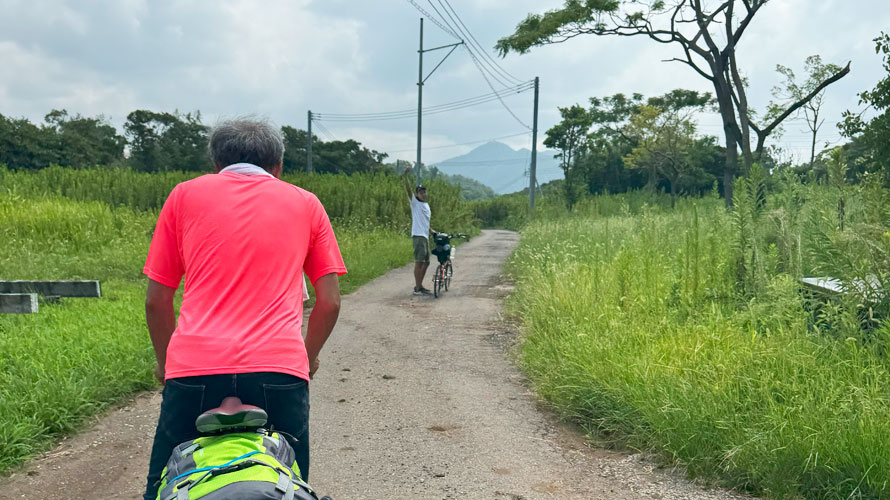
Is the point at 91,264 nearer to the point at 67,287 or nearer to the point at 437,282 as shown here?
the point at 437,282

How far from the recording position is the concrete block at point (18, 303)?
231 inches

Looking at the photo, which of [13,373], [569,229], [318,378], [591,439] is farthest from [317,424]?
[569,229]

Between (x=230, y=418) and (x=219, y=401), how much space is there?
0.21m

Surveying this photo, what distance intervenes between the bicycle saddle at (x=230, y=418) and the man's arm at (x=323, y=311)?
17.1 inches

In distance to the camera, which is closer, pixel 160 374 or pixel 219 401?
pixel 219 401

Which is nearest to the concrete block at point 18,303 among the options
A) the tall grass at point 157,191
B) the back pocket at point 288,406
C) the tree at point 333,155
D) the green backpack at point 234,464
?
the back pocket at point 288,406

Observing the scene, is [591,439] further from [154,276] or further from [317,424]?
[154,276]

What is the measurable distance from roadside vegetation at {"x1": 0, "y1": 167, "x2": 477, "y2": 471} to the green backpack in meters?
3.13

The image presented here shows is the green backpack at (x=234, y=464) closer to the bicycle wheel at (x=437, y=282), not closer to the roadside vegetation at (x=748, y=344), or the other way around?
the roadside vegetation at (x=748, y=344)

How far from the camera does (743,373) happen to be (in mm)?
4953

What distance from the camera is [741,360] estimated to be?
5184mm

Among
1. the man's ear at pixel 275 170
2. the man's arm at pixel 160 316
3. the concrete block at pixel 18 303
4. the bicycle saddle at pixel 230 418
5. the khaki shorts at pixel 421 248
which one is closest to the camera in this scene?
the bicycle saddle at pixel 230 418

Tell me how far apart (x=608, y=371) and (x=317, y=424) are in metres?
2.24

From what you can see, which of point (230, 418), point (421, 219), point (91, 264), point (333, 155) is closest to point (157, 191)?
point (91, 264)
